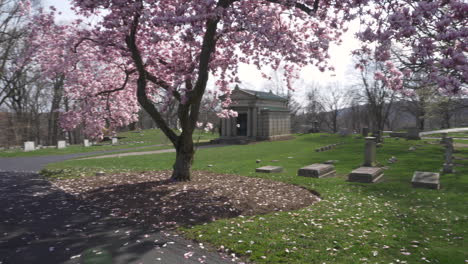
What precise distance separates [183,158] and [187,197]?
252 centimetres

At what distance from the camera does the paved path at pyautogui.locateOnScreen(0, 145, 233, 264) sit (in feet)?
15.9

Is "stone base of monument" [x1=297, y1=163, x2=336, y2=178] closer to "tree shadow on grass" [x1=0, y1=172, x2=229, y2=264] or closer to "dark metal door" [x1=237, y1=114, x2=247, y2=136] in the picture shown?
"tree shadow on grass" [x1=0, y1=172, x2=229, y2=264]

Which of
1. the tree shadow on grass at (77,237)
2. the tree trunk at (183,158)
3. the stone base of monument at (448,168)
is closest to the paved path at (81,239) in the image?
the tree shadow on grass at (77,237)

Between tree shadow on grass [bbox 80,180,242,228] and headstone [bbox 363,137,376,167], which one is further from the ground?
headstone [bbox 363,137,376,167]

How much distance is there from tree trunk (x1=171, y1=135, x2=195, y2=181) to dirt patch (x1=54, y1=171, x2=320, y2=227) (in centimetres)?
44

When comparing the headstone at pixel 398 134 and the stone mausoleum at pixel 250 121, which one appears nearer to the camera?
the headstone at pixel 398 134

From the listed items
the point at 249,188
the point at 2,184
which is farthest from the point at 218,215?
the point at 2,184

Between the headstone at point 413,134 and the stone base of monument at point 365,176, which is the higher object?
the headstone at point 413,134

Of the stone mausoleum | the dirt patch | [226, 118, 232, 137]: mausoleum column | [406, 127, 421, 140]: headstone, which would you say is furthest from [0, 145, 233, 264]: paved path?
[406, 127, 421, 140]: headstone

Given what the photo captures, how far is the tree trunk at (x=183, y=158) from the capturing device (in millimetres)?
10945

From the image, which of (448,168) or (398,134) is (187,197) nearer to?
(448,168)

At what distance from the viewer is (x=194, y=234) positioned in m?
5.91

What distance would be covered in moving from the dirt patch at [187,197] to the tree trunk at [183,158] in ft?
1.44

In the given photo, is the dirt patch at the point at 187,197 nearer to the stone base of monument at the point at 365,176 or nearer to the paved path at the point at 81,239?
the paved path at the point at 81,239
